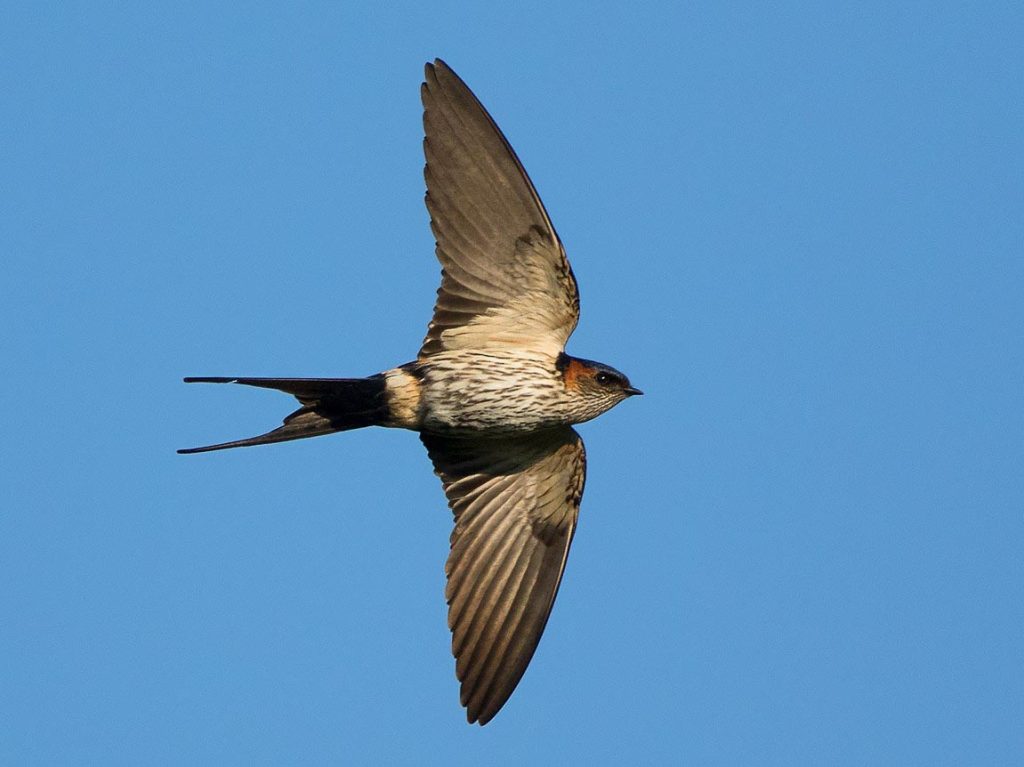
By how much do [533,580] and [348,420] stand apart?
60.1 inches

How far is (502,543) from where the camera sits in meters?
9.63

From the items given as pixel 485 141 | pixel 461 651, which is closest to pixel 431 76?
pixel 485 141

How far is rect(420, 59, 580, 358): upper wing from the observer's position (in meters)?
8.59

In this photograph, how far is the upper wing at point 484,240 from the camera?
8586mm

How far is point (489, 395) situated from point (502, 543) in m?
1.06

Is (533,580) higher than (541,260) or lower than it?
lower

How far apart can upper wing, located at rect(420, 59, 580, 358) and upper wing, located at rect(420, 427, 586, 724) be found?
2.51 ft

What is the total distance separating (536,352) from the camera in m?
9.08

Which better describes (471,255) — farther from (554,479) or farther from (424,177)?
(554,479)

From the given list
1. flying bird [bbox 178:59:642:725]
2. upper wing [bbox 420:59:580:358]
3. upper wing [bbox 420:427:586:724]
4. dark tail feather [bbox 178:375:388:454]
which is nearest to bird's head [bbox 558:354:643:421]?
flying bird [bbox 178:59:642:725]

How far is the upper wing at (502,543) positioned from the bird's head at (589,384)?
0.42 m

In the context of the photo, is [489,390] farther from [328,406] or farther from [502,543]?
[502,543]

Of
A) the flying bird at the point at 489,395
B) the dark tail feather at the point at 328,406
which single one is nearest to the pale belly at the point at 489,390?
the flying bird at the point at 489,395

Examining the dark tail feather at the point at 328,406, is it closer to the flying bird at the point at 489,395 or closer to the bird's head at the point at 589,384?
the flying bird at the point at 489,395
